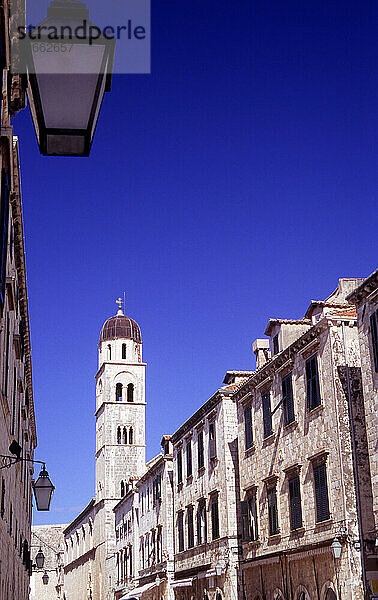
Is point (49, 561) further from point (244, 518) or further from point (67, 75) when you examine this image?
point (67, 75)

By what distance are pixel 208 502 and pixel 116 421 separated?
38.6m

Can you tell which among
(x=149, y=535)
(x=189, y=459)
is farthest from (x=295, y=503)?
(x=149, y=535)

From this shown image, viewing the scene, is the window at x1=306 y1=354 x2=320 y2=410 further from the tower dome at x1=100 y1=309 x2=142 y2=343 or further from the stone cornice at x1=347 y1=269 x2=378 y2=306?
the tower dome at x1=100 y1=309 x2=142 y2=343

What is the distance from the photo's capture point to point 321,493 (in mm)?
23297

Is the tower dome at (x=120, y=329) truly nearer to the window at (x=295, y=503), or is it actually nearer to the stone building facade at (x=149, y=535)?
the stone building facade at (x=149, y=535)

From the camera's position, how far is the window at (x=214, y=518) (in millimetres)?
32938

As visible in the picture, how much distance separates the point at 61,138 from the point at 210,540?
31999mm

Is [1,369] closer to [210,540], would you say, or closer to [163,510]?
[210,540]

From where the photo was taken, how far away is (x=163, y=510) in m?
42.9

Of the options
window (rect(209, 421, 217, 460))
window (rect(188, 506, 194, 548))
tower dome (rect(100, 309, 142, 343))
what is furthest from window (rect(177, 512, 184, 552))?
tower dome (rect(100, 309, 142, 343))

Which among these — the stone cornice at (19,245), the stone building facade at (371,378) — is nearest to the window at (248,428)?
the stone building facade at (371,378)

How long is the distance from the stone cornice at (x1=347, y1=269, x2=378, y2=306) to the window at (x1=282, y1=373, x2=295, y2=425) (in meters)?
5.25

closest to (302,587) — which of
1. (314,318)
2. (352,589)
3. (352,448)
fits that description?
(352,589)

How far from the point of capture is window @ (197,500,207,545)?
3506 centimetres
